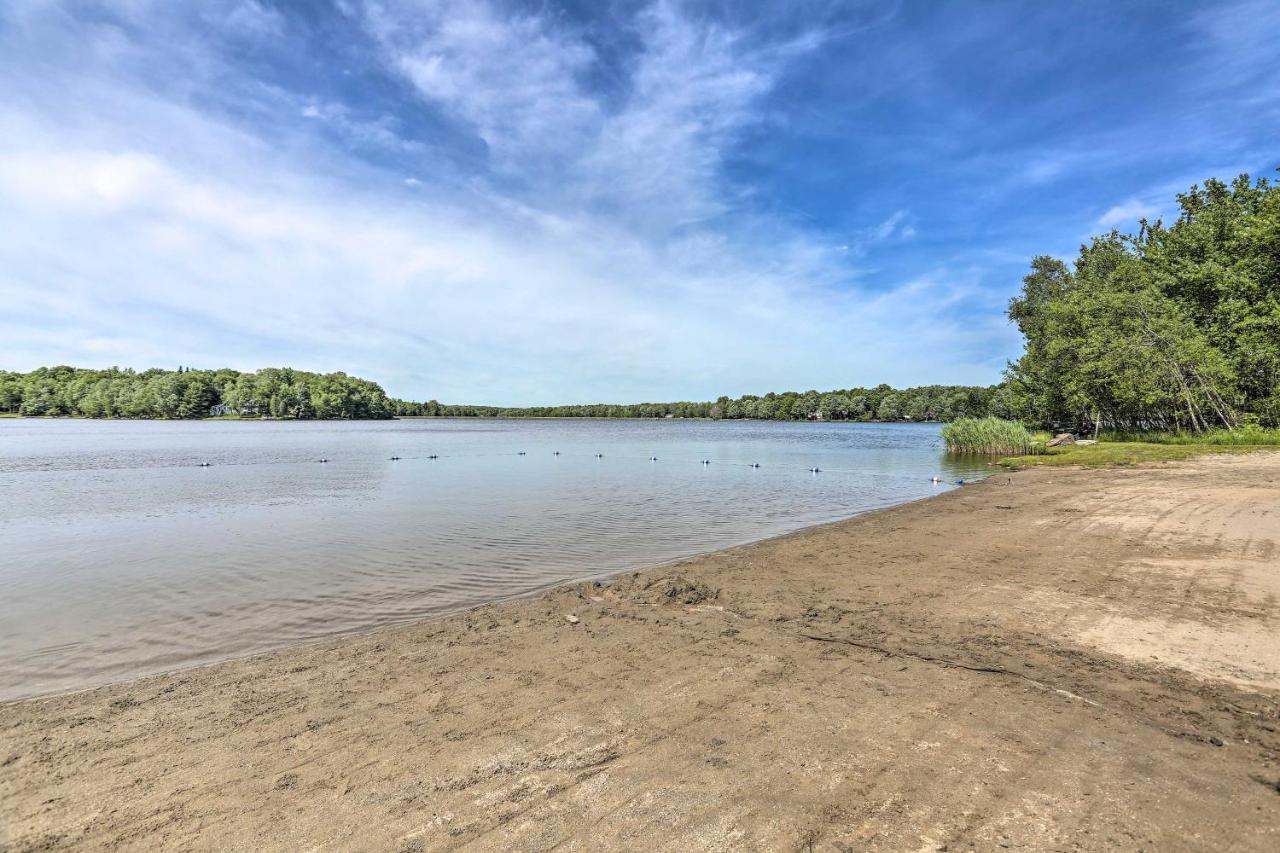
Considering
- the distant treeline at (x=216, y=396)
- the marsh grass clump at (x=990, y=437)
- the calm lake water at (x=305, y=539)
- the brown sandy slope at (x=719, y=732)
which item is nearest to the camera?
the brown sandy slope at (x=719, y=732)

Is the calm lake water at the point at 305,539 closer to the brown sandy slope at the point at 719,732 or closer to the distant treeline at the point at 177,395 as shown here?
the brown sandy slope at the point at 719,732

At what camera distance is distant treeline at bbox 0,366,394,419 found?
502ft

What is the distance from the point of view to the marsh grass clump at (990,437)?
40.3m

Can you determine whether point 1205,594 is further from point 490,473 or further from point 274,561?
point 490,473

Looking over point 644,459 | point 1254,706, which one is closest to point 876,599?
point 1254,706

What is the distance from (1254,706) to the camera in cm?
504

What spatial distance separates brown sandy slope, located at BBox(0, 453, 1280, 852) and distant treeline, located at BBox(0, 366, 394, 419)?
183 meters

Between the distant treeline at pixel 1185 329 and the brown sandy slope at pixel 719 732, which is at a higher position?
the distant treeline at pixel 1185 329

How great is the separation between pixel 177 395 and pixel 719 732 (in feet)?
620

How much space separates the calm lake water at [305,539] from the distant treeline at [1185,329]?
15.7 meters

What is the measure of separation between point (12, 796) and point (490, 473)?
2911 centimetres

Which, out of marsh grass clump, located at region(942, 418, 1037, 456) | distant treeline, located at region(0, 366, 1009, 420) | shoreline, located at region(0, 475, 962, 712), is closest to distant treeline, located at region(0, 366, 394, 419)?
distant treeline, located at region(0, 366, 1009, 420)

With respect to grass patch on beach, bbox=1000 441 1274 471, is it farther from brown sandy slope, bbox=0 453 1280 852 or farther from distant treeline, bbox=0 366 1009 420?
distant treeline, bbox=0 366 1009 420

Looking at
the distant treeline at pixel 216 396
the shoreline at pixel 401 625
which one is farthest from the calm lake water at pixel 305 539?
the distant treeline at pixel 216 396
